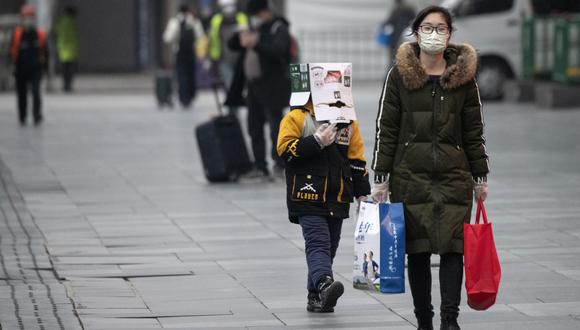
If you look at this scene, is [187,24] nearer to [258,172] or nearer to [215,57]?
[215,57]

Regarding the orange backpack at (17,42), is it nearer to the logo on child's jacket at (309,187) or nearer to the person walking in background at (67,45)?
the person walking in background at (67,45)

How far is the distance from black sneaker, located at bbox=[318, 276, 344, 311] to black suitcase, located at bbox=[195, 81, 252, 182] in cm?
657

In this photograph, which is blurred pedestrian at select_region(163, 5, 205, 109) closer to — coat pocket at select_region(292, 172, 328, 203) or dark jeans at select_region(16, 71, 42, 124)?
dark jeans at select_region(16, 71, 42, 124)

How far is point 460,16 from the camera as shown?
26.3 m

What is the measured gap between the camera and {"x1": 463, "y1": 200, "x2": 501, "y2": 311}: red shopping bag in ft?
22.2

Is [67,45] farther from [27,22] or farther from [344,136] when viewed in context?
[344,136]

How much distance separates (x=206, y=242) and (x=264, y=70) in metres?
4.01

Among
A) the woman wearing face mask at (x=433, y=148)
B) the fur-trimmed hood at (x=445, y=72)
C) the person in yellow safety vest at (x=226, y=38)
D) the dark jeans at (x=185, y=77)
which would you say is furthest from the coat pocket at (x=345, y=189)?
the dark jeans at (x=185, y=77)

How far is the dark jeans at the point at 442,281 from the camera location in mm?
6902

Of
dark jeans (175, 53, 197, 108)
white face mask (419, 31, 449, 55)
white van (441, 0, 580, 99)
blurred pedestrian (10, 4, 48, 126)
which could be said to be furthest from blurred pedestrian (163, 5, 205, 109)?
white face mask (419, 31, 449, 55)

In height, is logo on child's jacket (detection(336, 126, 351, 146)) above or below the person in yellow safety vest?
above

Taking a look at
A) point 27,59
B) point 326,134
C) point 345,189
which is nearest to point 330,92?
point 326,134

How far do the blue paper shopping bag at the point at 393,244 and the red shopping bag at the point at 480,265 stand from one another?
0.29m

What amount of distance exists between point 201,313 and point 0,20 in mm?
25849
